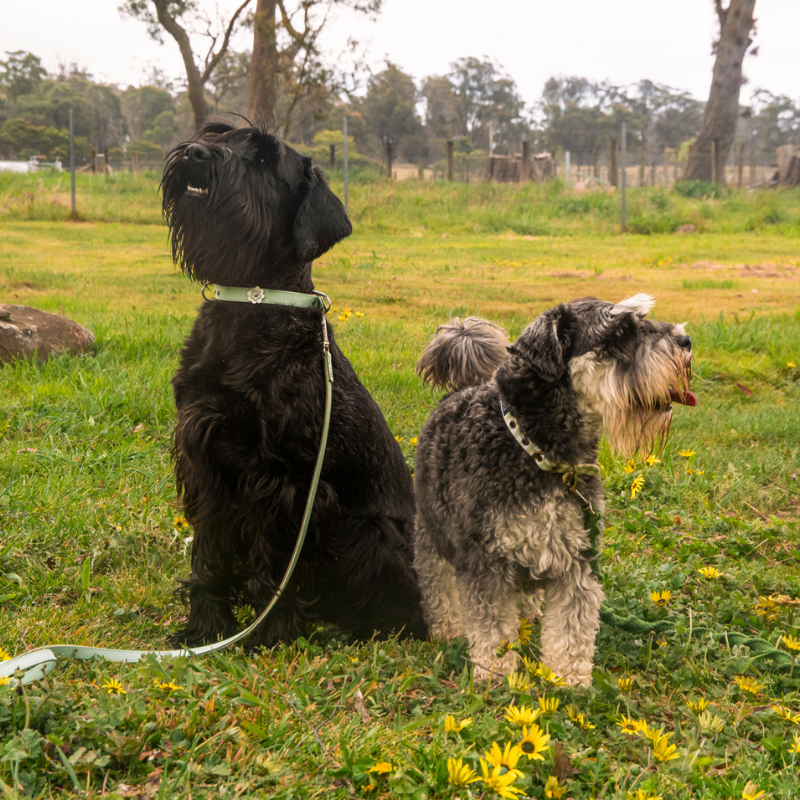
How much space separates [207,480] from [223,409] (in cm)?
31

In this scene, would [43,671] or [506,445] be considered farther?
[506,445]

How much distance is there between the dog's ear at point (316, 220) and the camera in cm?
287

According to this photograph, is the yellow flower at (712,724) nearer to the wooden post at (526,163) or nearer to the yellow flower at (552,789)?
the yellow flower at (552,789)

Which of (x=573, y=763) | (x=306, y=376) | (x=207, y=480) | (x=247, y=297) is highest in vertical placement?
(x=247, y=297)

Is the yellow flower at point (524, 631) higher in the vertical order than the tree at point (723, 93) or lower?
lower

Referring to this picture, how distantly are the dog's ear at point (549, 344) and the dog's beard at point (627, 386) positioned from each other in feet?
0.26

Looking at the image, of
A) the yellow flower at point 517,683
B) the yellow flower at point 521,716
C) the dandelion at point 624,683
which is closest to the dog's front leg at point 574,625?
the dandelion at point 624,683

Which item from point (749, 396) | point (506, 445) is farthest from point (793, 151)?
point (506, 445)

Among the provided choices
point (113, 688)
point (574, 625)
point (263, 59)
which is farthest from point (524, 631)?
point (263, 59)

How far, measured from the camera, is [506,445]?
283cm

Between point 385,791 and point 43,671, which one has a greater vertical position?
point 43,671

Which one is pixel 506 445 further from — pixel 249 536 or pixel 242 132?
pixel 242 132

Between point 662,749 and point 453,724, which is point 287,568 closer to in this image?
point 453,724

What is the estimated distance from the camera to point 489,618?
2.81 meters
